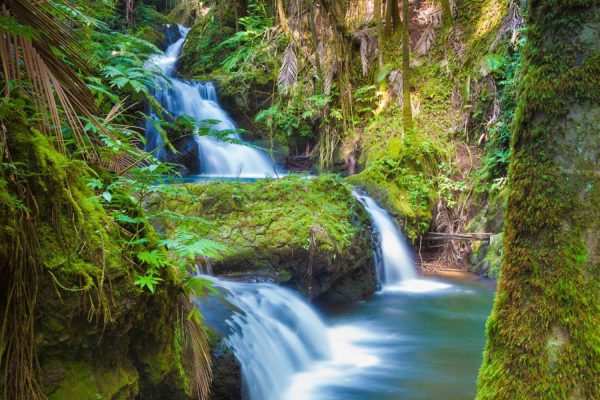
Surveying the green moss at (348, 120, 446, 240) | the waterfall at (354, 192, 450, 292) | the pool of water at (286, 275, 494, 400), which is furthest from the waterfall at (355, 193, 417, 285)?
the pool of water at (286, 275, 494, 400)

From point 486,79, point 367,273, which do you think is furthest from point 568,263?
point 486,79

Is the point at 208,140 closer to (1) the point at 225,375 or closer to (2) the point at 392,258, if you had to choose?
(2) the point at 392,258

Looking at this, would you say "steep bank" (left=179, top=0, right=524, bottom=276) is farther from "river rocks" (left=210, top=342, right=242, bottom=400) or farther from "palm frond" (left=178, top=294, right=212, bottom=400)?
"palm frond" (left=178, top=294, right=212, bottom=400)

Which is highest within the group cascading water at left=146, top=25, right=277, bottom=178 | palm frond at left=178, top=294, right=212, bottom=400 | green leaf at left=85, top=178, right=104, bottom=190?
cascading water at left=146, top=25, right=277, bottom=178

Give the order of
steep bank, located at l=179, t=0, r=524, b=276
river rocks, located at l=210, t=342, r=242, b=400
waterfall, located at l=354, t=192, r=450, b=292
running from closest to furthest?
1. river rocks, located at l=210, t=342, r=242, b=400
2. waterfall, located at l=354, t=192, r=450, b=292
3. steep bank, located at l=179, t=0, r=524, b=276

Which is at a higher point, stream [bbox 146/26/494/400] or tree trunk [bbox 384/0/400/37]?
tree trunk [bbox 384/0/400/37]

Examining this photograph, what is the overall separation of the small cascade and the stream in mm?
13

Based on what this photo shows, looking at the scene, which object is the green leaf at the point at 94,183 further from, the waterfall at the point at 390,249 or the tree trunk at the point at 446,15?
the tree trunk at the point at 446,15

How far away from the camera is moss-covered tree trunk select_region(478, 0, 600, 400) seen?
1.78 metres

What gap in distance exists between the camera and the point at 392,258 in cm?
905

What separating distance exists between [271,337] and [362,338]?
172 centimetres

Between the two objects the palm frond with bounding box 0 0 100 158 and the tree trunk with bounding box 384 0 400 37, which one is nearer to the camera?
the palm frond with bounding box 0 0 100 158

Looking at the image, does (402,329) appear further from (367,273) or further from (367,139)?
(367,139)

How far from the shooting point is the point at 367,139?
1198cm
